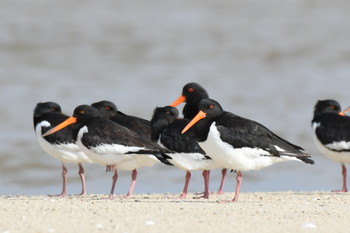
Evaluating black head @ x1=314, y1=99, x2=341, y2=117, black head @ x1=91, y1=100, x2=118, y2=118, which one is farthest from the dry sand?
black head @ x1=314, y1=99, x2=341, y2=117

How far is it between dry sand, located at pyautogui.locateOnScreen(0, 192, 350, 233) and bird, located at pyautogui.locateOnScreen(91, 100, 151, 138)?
1472mm

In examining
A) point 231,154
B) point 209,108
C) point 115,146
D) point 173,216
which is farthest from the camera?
point 115,146

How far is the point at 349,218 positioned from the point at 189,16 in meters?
16.7

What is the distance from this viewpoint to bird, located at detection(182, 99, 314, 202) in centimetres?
835

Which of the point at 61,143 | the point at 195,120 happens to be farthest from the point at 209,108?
the point at 61,143

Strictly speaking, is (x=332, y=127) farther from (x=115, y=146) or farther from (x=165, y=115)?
(x=115, y=146)

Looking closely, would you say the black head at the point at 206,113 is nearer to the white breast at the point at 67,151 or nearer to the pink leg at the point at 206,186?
the pink leg at the point at 206,186

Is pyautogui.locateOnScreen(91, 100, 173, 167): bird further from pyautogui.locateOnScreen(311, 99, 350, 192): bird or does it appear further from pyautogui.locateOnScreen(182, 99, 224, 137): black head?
pyautogui.locateOnScreen(311, 99, 350, 192): bird

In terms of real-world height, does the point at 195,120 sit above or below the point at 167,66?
below

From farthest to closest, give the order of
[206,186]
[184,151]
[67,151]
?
[67,151], [206,186], [184,151]

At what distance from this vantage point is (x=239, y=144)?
27.4ft

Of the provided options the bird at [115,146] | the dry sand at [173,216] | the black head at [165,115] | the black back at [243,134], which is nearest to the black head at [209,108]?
the black back at [243,134]

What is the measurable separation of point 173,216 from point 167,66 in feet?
41.5

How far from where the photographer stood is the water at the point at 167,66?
41.5ft
